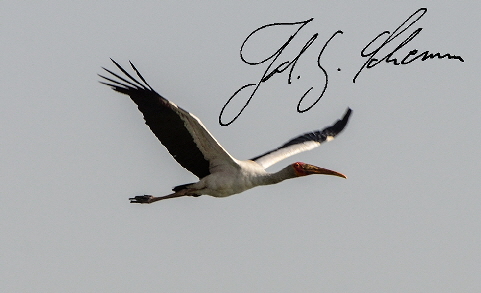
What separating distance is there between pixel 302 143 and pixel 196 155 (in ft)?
14.7

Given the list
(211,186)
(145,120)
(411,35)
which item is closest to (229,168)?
(211,186)

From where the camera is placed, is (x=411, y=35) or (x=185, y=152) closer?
(x=185, y=152)

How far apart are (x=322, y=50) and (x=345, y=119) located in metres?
4.02

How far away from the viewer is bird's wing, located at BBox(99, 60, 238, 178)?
19.7m

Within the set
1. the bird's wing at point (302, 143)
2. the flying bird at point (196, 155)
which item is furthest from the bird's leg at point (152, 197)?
the bird's wing at point (302, 143)

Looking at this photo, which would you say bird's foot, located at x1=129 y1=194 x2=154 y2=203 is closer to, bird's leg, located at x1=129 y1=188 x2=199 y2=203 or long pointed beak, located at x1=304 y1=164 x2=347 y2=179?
bird's leg, located at x1=129 y1=188 x2=199 y2=203

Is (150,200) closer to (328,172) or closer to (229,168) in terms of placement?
(229,168)

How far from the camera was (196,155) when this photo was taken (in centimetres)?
2088

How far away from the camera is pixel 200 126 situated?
19734 mm

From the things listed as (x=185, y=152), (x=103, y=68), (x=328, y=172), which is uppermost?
(x=103, y=68)

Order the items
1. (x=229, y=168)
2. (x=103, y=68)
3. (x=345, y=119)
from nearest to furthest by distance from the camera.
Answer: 1. (x=103, y=68)
2. (x=229, y=168)
3. (x=345, y=119)

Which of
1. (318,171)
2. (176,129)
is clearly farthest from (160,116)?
(318,171)

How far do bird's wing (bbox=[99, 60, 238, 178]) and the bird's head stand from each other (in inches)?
59.6

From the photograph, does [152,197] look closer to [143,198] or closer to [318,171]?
[143,198]
